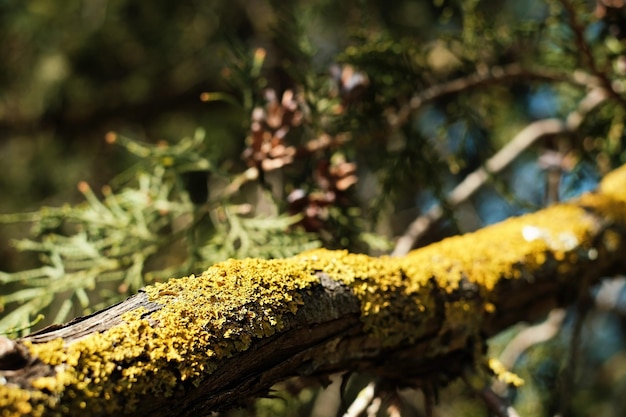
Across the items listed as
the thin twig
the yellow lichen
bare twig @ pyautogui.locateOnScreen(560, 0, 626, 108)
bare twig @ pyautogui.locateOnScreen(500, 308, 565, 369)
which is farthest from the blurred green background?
Answer: the thin twig

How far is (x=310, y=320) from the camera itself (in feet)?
3.14

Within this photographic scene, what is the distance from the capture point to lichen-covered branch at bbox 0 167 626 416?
74 cm

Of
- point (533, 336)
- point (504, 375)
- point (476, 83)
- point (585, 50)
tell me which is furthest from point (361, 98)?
point (533, 336)

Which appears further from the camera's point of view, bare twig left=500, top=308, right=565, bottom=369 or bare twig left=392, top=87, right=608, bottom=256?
bare twig left=500, top=308, right=565, bottom=369

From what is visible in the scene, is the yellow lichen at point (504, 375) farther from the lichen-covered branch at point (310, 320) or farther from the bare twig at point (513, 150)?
the bare twig at point (513, 150)

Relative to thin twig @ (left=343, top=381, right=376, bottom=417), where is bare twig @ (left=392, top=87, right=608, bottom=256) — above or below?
below

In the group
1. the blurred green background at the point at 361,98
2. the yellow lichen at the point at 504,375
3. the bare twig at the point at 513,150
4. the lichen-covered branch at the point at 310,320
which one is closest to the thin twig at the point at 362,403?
the lichen-covered branch at the point at 310,320

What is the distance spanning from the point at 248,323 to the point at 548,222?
2.67 feet

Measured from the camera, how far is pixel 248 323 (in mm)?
870

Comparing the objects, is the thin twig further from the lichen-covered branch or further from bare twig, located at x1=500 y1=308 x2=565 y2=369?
bare twig, located at x1=500 y1=308 x2=565 y2=369

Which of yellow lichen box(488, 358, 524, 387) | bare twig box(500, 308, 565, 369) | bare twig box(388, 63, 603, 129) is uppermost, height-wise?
bare twig box(388, 63, 603, 129)

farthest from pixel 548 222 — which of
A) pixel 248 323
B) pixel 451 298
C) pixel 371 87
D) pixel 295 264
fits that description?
pixel 248 323

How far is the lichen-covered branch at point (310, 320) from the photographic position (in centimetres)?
74

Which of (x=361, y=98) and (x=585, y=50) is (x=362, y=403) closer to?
(x=361, y=98)
